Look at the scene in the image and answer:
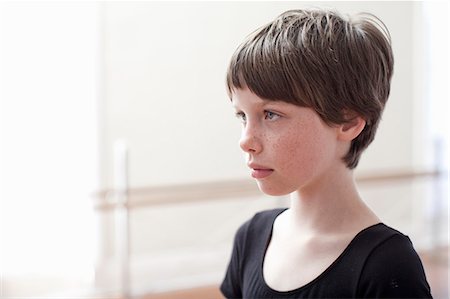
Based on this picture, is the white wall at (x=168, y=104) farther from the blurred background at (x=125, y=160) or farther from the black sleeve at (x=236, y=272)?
the black sleeve at (x=236, y=272)

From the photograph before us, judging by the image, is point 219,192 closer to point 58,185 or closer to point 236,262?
point 58,185

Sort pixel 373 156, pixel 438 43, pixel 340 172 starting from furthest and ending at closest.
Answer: pixel 373 156 < pixel 438 43 < pixel 340 172

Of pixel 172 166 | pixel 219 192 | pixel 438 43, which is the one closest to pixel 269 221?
pixel 438 43

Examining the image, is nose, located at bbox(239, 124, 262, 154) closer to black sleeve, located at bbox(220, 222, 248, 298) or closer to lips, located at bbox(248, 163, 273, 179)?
lips, located at bbox(248, 163, 273, 179)

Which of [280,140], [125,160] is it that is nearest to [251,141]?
[280,140]

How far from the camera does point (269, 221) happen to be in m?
0.92

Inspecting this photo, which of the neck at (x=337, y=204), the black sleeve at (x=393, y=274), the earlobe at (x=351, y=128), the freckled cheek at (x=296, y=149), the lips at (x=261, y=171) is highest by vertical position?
the earlobe at (x=351, y=128)

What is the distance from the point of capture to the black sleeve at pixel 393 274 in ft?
2.37

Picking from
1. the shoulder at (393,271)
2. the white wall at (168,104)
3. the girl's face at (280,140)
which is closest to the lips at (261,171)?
the girl's face at (280,140)

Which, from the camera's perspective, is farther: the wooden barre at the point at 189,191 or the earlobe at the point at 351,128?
the wooden barre at the point at 189,191

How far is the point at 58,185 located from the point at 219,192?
0.58 m

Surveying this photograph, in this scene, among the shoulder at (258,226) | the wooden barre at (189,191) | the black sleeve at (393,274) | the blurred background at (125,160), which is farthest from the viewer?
the blurred background at (125,160)

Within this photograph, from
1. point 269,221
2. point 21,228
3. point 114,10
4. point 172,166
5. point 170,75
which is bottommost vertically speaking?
point 21,228

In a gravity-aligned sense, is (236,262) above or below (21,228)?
above
